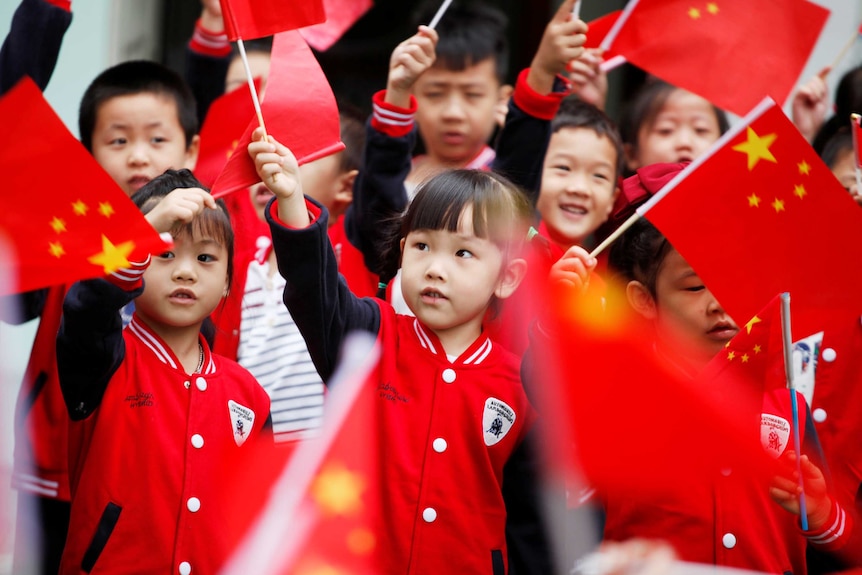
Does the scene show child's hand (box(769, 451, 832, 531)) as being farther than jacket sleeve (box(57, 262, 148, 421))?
Yes

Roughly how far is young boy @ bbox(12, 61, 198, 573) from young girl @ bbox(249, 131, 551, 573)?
673 mm

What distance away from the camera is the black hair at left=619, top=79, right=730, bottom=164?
13.0ft

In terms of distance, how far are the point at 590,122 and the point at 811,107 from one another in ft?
2.76

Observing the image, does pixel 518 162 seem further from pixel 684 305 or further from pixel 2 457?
pixel 2 457

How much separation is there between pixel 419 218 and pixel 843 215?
0.93 metres

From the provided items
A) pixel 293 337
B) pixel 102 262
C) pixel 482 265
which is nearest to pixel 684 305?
pixel 482 265

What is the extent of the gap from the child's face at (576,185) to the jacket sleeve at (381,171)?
1.83 feet

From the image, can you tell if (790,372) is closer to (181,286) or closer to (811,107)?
(181,286)

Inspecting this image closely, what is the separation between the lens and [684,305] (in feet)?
9.22

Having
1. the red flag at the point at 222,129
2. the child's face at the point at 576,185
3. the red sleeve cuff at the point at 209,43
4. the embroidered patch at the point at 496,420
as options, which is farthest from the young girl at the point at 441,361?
the red sleeve cuff at the point at 209,43

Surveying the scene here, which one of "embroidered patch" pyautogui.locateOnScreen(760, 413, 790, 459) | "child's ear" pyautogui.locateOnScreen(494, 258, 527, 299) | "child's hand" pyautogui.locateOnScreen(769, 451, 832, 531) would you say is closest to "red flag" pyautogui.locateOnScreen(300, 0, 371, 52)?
"child's ear" pyautogui.locateOnScreen(494, 258, 527, 299)

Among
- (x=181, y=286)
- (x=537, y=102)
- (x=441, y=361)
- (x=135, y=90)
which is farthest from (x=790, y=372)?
(x=135, y=90)

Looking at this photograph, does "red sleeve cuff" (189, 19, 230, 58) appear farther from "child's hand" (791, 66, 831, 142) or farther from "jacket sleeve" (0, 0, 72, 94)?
"child's hand" (791, 66, 831, 142)

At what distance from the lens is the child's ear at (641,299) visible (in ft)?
9.45
